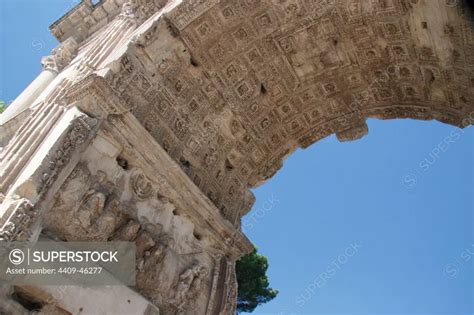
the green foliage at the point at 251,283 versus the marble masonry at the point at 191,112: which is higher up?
the marble masonry at the point at 191,112

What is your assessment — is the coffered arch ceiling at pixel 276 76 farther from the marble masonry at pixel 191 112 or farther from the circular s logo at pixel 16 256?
the circular s logo at pixel 16 256

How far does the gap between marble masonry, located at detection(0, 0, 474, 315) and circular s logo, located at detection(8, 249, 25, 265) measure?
0.49ft

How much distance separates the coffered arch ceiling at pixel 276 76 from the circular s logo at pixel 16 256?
246cm

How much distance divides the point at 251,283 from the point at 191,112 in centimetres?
1141

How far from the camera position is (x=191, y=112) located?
23.0 ft

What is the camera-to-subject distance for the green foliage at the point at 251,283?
16.8 m

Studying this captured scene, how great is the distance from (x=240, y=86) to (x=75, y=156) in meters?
→ 3.33

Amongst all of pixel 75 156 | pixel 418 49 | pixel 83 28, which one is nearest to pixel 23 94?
pixel 83 28

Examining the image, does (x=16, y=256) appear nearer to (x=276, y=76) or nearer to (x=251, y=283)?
(x=276, y=76)

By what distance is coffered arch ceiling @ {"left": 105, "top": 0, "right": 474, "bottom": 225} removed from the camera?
636 cm

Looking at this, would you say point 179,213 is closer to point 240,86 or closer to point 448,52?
point 240,86

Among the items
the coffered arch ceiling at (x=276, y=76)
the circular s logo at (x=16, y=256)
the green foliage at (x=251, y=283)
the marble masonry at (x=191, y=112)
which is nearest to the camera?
the circular s logo at (x=16, y=256)

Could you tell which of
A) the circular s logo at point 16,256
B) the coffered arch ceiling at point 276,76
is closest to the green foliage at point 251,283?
the coffered arch ceiling at point 276,76

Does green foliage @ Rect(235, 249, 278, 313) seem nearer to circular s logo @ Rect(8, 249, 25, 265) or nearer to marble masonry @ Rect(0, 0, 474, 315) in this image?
marble masonry @ Rect(0, 0, 474, 315)
